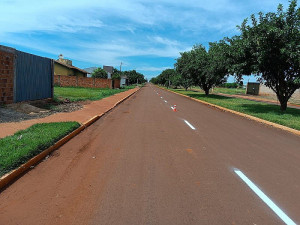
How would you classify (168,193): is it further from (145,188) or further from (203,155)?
(203,155)

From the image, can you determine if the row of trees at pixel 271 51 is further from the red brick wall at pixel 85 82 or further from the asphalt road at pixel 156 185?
the red brick wall at pixel 85 82

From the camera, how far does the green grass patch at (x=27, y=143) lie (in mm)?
4965

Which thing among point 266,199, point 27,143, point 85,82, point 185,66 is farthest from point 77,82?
point 266,199

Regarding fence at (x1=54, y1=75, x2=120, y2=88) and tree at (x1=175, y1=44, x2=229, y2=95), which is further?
fence at (x1=54, y1=75, x2=120, y2=88)

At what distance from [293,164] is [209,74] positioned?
85.1 feet

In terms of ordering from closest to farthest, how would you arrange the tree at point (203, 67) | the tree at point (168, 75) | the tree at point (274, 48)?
the tree at point (274, 48), the tree at point (203, 67), the tree at point (168, 75)

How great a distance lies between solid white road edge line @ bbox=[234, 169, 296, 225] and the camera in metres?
3.50

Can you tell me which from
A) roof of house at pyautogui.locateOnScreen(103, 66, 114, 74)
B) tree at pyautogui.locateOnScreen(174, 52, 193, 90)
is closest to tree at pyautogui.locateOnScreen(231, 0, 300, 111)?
tree at pyautogui.locateOnScreen(174, 52, 193, 90)

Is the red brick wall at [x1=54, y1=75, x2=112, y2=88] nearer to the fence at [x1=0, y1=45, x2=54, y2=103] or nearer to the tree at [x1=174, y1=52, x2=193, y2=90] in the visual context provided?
the tree at [x1=174, y1=52, x2=193, y2=90]

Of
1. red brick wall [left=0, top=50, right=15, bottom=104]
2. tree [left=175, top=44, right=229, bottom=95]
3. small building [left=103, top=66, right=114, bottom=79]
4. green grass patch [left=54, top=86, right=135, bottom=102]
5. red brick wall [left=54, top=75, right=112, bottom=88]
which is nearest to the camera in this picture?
red brick wall [left=0, top=50, right=15, bottom=104]

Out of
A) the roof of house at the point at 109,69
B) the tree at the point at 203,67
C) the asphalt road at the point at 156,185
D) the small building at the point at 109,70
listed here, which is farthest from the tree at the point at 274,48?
the roof of house at the point at 109,69

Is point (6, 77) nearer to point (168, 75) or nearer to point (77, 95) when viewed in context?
point (77, 95)

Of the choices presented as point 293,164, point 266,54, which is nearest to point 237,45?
point 266,54

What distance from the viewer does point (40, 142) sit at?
20.7 feet
